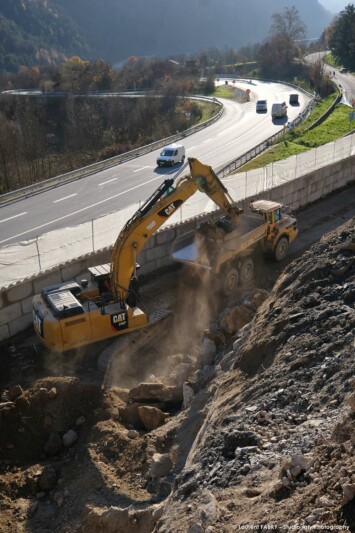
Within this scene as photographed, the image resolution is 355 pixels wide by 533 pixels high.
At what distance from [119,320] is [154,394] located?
2.50 meters

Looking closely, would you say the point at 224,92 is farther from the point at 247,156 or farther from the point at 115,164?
the point at 247,156

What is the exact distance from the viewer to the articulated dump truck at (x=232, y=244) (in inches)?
649

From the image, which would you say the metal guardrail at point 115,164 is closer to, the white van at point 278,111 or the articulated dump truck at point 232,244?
the white van at point 278,111

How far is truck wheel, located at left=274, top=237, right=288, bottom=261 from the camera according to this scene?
1872 cm

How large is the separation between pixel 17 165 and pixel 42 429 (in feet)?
141

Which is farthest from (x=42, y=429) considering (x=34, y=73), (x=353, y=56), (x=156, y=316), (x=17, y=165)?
(x=34, y=73)

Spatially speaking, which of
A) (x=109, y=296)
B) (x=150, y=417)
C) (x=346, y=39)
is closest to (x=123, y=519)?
(x=150, y=417)

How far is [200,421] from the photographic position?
394 inches

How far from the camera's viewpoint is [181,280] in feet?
58.8

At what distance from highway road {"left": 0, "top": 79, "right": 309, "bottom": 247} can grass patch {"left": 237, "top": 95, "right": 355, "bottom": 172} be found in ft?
11.6

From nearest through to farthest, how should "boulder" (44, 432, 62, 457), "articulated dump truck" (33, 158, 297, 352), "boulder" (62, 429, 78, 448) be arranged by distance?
"boulder" (44, 432, 62, 457) < "boulder" (62, 429, 78, 448) < "articulated dump truck" (33, 158, 297, 352)

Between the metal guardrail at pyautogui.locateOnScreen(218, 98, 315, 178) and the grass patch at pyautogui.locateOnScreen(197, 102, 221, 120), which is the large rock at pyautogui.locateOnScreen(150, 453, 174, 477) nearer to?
the metal guardrail at pyautogui.locateOnScreen(218, 98, 315, 178)

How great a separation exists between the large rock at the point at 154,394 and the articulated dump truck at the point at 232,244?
5.09 metres

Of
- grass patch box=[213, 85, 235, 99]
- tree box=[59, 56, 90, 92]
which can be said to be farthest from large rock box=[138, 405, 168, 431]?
tree box=[59, 56, 90, 92]
